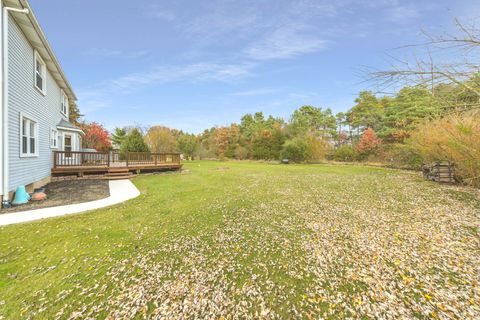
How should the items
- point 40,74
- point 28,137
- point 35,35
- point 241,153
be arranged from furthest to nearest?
point 241,153 < point 40,74 < point 28,137 < point 35,35

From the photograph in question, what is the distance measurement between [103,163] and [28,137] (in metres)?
4.26

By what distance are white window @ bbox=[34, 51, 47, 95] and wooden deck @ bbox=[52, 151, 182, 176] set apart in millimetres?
2931

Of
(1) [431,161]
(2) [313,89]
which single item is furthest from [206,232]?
(2) [313,89]

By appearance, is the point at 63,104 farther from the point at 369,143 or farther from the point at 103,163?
the point at 369,143

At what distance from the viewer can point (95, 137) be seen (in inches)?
865

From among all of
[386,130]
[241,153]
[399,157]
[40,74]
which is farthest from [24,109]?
[386,130]

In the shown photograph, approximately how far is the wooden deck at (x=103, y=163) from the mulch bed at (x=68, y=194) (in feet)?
2.74

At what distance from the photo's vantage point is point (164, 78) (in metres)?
20.8

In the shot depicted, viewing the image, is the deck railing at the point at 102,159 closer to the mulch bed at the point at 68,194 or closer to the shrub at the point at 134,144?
the mulch bed at the point at 68,194

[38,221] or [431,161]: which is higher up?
[431,161]

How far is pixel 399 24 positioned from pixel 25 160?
1135cm

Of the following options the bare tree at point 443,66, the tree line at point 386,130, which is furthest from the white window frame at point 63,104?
the bare tree at point 443,66

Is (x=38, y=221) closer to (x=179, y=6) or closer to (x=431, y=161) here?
(x=179, y=6)

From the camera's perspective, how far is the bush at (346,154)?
23367 millimetres
